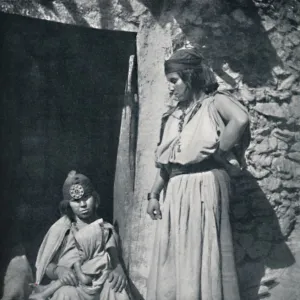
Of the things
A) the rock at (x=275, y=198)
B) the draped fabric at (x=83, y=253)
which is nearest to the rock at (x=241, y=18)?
the rock at (x=275, y=198)

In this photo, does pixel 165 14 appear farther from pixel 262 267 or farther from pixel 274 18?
pixel 262 267

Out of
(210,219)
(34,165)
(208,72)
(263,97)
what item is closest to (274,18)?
(263,97)

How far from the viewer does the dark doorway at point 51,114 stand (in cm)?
441

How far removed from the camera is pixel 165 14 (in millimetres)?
4531

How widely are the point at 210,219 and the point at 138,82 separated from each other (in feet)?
3.95

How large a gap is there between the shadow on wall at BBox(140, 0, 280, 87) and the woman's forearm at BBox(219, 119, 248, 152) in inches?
34.3

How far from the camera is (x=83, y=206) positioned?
4.09 metres

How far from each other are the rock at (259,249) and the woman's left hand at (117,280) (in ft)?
3.16

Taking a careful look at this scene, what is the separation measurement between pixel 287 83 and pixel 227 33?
532 millimetres

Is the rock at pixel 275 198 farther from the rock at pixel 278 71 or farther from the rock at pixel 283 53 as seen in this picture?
the rock at pixel 283 53

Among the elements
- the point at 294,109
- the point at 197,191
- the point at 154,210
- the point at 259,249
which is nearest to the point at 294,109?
the point at 294,109

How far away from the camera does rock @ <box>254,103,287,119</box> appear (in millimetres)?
4543

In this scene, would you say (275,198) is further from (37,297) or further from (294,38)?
(37,297)

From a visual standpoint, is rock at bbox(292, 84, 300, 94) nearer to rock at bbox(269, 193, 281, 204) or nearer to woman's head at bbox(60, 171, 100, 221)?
rock at bbox(269, 193, 281, 204)
